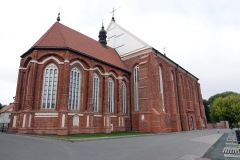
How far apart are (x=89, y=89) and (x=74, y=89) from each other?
5.63 feet

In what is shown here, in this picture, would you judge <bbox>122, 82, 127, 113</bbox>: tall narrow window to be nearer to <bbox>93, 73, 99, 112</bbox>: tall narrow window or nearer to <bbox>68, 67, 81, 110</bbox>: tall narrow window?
<bbox>93, 73, 99, 112</bbox>: tall narrow window

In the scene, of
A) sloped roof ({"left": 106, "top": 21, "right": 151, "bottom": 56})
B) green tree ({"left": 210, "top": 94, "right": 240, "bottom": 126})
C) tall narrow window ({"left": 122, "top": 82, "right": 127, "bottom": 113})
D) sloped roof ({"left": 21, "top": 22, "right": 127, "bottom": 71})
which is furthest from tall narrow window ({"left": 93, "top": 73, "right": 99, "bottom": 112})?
green tree ({"left": 210, "top": 94, "right": 240, "bottom": 126})

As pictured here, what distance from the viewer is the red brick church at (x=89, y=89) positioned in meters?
17.5

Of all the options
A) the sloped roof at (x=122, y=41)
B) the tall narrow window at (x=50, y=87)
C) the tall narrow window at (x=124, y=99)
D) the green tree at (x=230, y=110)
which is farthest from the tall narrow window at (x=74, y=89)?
the green tree at (x=230, y=110)

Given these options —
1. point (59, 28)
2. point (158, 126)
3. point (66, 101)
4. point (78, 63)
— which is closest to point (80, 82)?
point (78, 63)

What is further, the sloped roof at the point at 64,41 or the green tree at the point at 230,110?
the green tree at the point at 230,110

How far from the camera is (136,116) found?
2539cm

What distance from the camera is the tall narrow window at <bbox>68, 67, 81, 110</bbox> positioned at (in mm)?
19230

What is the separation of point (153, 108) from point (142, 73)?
5.58 metres

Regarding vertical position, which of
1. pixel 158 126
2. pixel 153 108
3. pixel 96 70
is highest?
pixel 96 70

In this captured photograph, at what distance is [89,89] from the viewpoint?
65.9 feet

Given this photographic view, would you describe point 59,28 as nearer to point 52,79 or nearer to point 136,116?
point 52,79

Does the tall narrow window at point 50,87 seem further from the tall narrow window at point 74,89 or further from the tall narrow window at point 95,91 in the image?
the tall narrow window at point 95,91

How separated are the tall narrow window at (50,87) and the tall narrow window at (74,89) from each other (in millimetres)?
1735
